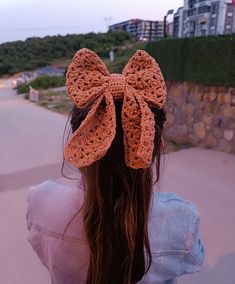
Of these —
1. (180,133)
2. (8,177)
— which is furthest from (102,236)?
(180,133)

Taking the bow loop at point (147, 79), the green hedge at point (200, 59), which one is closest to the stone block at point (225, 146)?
the green hedge at point (200, 59)

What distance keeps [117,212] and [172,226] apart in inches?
5.8

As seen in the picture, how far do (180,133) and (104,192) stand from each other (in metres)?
4.91

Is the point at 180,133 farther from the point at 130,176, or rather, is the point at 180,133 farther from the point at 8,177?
the point at 130,176

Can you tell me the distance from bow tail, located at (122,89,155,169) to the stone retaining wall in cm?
424

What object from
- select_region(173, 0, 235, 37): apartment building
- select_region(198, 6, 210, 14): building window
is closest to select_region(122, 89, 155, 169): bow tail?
select_region(173, 0, 235, 37): apartment building

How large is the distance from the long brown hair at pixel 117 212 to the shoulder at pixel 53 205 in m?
0.06

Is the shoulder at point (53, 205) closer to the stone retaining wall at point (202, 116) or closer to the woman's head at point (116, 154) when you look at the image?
the woman's head at point (116, 154)

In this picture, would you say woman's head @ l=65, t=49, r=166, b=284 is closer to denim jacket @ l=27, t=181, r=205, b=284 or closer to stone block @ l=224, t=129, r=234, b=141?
denim jacket @ l=27, t=181, r=205, b=284

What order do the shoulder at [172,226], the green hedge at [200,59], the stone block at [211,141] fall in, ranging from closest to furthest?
the shoulder at [172,226] < the green hedge at [200,59] < the stone block at [211,141]

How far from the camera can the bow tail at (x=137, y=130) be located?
0.65 m

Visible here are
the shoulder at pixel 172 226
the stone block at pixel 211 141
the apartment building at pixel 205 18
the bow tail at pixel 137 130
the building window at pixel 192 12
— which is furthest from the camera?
the building window at pixel 192 12

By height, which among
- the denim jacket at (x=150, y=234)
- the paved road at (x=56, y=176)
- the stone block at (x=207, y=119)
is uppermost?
the denim jacket at (x=150, y=234)

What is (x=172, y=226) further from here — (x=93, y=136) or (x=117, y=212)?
(x=93, y=136)
